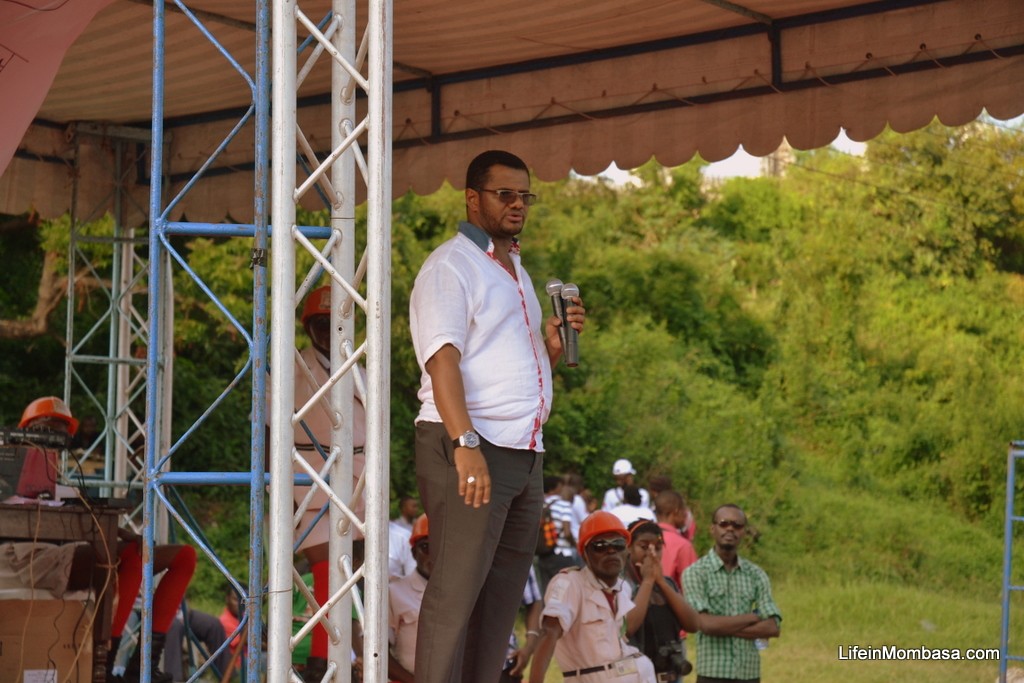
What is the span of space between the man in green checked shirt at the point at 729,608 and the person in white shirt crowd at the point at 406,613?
1.38 metres

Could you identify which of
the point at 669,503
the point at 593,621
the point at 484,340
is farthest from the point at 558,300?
the point at 669,503

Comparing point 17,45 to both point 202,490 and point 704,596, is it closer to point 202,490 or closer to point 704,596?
point 704,596

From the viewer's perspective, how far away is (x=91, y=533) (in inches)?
230

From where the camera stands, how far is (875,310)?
26.5 metres

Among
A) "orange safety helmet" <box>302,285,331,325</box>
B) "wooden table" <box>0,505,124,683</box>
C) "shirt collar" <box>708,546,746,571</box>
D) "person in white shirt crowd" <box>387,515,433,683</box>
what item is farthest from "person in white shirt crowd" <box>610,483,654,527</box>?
"wooden table" <box>0,505,124,683</box>

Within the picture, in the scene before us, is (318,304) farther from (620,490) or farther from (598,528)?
(620,490)

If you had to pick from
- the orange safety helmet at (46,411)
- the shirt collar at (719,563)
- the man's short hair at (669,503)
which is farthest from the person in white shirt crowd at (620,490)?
the orange safety helmet at (46,411)

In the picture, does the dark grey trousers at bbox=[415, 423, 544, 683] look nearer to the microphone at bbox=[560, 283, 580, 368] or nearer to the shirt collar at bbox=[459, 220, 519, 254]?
the microphone at bbox=[560, 283, 580, 368]

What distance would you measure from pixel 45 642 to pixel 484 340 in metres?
2.57

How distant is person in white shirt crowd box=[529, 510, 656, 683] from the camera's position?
235 inches

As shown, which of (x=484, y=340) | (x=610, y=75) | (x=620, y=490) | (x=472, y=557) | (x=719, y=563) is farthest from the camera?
(x=620, y=490)

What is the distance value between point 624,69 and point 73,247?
4067 mm

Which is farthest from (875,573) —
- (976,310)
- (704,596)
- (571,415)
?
(704,596)

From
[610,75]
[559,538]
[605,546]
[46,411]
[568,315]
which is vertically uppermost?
[610,75]
